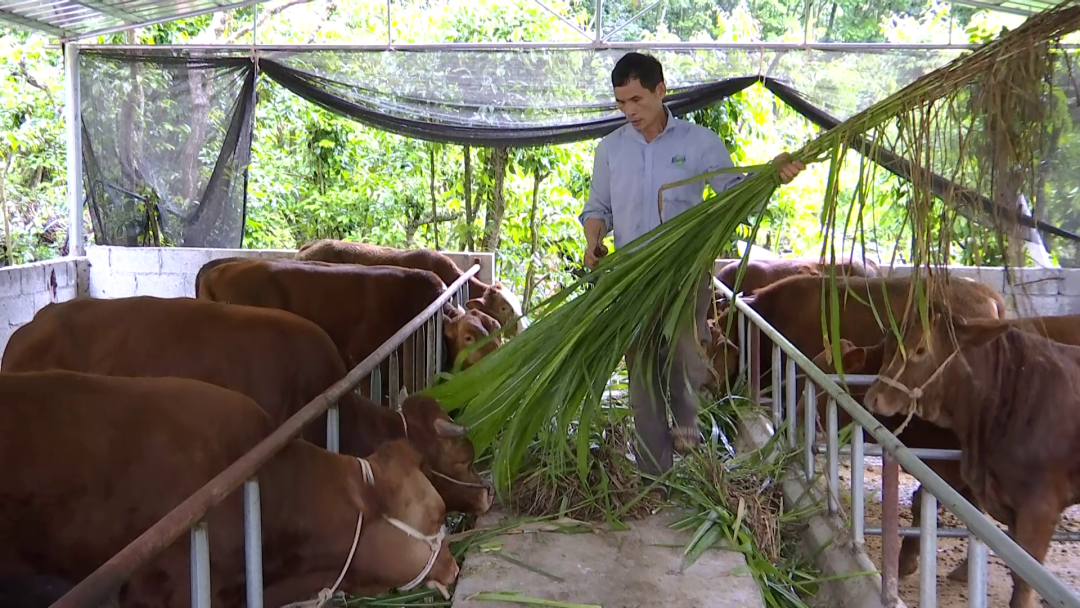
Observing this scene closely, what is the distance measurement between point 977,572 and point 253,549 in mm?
1642

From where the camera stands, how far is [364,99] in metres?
8.75

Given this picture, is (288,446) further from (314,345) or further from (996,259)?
(996,259)

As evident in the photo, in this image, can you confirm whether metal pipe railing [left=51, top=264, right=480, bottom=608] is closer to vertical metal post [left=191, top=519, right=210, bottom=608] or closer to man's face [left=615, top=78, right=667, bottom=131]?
vertical metal post [left=191, top=519, right=210, bottom=608]

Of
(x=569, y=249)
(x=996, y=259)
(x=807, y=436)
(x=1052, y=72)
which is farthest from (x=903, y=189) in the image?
(x=569, y=249)

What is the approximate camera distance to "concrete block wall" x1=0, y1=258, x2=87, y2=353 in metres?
7.29

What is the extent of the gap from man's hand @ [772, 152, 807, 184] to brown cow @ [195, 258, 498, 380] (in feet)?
12.6

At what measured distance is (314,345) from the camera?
4.13 m

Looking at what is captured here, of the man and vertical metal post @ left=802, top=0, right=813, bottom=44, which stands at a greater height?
vertical metal post @ left=802, top=0, right=813, bottom=44

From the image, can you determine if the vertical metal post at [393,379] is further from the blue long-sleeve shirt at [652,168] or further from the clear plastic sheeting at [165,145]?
the clear plastic sheeting at [165,145]

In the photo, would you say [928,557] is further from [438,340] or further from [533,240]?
[533,240]

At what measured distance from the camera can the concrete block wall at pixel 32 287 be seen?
7293 mm

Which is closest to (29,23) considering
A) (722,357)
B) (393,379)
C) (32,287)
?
(32,287)

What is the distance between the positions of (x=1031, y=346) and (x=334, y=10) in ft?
40.5

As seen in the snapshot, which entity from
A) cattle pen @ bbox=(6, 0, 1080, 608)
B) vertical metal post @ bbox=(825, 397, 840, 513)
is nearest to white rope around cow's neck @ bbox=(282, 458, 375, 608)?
vertical metal post @ bbox=(825, 397, 840, 513)
